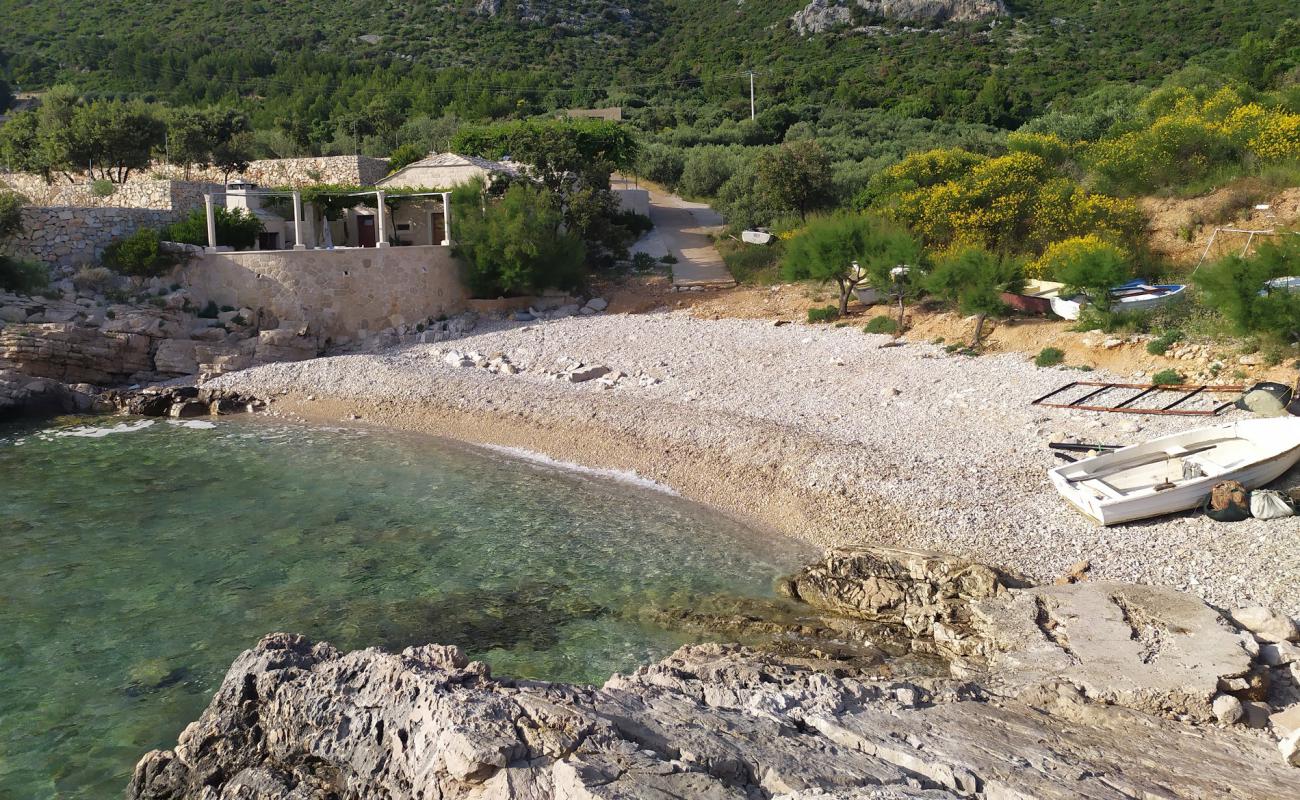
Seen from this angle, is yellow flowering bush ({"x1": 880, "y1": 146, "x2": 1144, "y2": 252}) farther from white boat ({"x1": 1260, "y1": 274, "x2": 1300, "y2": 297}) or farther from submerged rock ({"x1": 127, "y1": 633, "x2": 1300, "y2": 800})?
submerged rock ({"x1": 127, "y1": 633, "x2": 1300, "y2": 800})

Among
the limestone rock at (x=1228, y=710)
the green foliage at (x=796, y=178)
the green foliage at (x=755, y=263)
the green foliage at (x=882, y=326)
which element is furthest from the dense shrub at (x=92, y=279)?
the limestone rock at (x=1228, y=710)

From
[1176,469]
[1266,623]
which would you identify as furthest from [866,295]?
[1266,623]

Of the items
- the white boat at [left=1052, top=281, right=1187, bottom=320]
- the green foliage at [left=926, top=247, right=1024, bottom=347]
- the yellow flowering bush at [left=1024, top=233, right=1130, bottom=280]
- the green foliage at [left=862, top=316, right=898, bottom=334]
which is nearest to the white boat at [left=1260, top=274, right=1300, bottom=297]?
the white boat at [left=1052, top=281, right=1187, bottom=320]

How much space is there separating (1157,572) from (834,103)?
5348 cm

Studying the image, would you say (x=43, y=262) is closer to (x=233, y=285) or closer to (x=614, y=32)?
(x=233, y=285)

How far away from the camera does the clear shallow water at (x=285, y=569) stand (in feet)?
31.4

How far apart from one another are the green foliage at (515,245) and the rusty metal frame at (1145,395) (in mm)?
16210

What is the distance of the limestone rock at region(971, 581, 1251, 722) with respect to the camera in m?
8.62

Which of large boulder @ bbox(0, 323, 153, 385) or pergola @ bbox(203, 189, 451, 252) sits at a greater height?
pergola @ bbox(203, 189, 451, 252)

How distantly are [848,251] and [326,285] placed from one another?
1510 cm

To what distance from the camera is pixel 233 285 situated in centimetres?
2683

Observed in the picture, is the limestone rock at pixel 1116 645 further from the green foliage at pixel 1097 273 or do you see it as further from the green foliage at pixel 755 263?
the green foliage at pixel 755 263

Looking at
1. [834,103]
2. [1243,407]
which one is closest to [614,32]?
[834,103]

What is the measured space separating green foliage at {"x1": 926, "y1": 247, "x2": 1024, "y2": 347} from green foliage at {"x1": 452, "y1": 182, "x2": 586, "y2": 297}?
39.0ft
